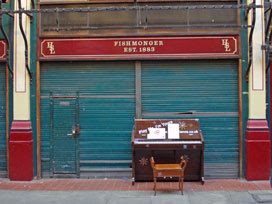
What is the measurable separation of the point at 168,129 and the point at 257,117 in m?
2.26

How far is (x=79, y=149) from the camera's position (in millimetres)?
8812

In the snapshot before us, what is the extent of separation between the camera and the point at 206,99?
344 inches

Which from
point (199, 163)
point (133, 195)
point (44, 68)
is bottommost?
point (133, 195)

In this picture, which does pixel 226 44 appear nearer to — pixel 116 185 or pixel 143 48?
pixel 143 48

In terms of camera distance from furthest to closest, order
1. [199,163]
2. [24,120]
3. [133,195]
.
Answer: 1. [24,120]
2. [199,163]
3. [133,195]

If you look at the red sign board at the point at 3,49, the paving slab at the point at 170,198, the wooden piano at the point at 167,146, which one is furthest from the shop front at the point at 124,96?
the paving slab at the point at 170,198

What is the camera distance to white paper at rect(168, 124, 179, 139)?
8.10 metres

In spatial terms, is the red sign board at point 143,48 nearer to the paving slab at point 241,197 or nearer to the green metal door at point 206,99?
the green metal door at point 206,99

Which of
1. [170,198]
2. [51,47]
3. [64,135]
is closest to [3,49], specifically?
[51,47]

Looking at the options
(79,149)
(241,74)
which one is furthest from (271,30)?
(79,149)

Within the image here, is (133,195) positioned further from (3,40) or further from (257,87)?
(3,40)

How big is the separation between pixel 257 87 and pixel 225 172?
2.29 meters

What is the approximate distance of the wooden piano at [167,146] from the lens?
7.89 metres

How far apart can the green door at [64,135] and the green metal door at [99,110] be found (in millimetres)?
116
